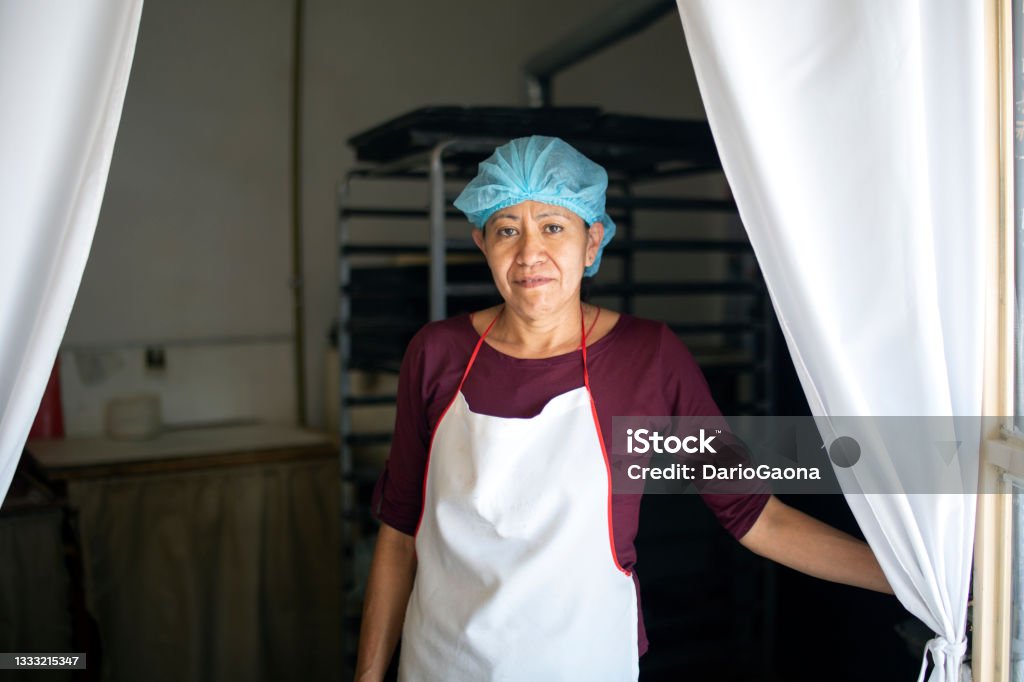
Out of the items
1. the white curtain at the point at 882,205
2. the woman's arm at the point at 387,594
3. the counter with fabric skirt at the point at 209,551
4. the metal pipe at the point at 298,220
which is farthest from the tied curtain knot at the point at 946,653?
the metal pipe at the point at 298,220

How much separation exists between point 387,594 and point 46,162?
3.03 ft

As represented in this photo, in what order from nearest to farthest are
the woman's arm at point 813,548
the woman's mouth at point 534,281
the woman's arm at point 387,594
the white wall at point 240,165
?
the woman's arm at point 813,548
the woman's mouth at point 534,281
the woman's arm at point 387,594
the white wall at point 240,165

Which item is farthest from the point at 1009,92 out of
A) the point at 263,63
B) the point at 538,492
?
the point at 263,63

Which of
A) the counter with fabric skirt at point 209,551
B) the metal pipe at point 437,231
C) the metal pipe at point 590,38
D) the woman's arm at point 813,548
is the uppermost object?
the metal pipe at point 590,38

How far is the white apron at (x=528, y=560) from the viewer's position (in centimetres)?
143

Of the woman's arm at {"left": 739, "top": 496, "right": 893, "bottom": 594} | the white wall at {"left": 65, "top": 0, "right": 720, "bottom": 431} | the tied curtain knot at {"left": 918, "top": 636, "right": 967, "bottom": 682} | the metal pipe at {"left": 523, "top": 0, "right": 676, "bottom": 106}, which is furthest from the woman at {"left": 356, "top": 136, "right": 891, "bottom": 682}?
the white wall at {"left": 65, "top": 0, "right": 720, "bottom": 431}

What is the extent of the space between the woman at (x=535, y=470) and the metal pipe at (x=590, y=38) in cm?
113

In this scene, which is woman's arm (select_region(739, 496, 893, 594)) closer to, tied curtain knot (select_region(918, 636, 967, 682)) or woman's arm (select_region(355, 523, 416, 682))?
tied curtain knot (select_region(918, 636, 967, 682))

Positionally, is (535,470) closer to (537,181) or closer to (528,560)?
(528,560)

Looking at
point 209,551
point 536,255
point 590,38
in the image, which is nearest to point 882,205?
point 536,255

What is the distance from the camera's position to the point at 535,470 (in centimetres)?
147

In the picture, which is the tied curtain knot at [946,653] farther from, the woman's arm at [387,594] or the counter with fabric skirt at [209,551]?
the counter with fabric skirt at [209,551]

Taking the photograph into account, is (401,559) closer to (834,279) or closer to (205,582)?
(834,279)

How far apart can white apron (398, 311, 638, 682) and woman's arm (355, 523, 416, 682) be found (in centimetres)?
13
